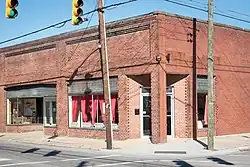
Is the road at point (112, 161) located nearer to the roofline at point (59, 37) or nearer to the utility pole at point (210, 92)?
the utility pole at point (210, 92)

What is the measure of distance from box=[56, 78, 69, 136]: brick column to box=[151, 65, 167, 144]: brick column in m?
7.98

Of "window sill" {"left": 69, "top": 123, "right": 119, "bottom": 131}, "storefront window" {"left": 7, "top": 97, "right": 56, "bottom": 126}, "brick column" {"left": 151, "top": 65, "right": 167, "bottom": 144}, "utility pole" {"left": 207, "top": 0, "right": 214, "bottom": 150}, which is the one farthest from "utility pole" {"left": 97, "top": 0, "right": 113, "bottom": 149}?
"storefront window" {"left": 7, "top": 97, "right": 56, "bottom": 126}

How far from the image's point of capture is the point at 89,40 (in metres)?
26.4

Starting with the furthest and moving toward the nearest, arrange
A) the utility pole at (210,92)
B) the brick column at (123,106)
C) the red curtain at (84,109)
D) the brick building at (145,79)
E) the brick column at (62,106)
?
the brick column at (62,106)
the red curtain at (84,109)
the brick column at (123,106)
the brick building at (145,79)
the utility pole at (210,92)

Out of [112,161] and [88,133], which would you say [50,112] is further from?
[112,161]

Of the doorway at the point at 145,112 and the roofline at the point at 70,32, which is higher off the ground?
the roofline at the point at 70,32

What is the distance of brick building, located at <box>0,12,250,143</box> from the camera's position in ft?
74.2

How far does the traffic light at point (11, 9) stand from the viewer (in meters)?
13.3

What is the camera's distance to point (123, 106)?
23953 millimetres

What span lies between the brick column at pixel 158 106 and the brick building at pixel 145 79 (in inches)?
2.0

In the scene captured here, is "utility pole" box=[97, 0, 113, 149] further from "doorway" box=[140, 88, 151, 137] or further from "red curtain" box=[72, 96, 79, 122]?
"red curtain" box=[72, 96, 79, 122]

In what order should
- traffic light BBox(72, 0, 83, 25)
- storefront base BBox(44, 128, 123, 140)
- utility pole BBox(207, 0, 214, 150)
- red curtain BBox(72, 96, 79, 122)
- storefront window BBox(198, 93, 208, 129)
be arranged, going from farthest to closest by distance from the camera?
red curtain BBox(72, 96, 79, 122)
storefront window BBox(198, 93, 208, 129)
storefront base BBox(44, 128, 123, 140)
utility pole BBox(207, 0, 214, 150)
traffic light BBox(72, 0, 83, 25)

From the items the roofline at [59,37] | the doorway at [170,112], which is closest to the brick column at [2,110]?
the roofline at [59,37]

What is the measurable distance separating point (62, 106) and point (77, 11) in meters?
14.6
